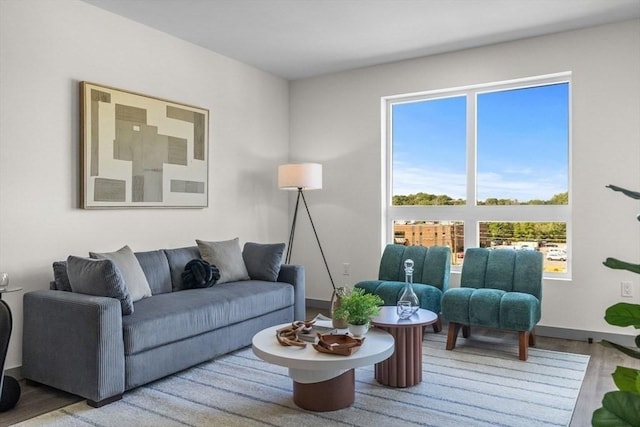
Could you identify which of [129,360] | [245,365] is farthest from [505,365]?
[129,360]

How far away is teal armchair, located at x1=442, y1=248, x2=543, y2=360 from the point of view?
3535 millimetres

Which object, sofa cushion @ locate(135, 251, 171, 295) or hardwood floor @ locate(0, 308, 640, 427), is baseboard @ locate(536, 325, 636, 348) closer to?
hardwood floor @ locate(0, 308, 640, 427)

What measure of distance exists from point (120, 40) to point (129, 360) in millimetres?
2509

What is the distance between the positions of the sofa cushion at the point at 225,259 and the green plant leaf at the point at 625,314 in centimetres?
343

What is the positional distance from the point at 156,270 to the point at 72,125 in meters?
1.23

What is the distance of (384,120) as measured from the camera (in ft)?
17.0

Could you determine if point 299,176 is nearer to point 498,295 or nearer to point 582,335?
point 498,295

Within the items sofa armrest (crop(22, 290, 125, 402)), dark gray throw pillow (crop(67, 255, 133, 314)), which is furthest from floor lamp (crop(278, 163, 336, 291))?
sofa armrest (crop(22, 290, 125, 402))

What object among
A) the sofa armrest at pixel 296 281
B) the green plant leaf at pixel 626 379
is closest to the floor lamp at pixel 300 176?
the sofa armrest at pixel 296 281

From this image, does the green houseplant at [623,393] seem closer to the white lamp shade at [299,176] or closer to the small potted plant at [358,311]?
the small potted plant at [358,311]

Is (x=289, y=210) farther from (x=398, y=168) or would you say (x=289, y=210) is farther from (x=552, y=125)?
(x=552, y=125)

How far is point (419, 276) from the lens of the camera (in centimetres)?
444

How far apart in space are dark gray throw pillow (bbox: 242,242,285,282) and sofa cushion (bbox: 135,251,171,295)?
0.81 meters

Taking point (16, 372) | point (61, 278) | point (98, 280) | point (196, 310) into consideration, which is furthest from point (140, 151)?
point (16, 372)
